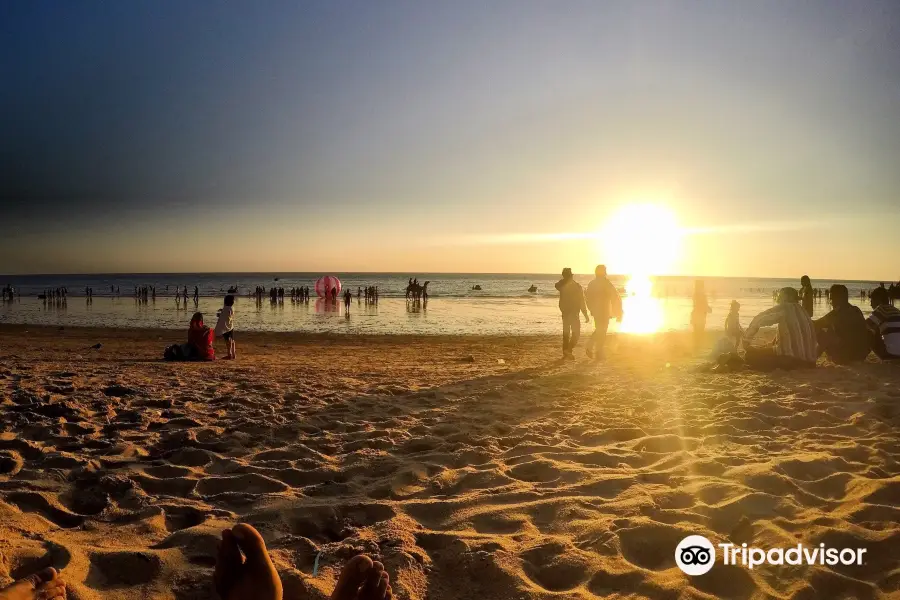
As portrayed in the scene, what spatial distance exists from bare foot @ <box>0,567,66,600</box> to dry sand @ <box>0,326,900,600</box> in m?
0.19

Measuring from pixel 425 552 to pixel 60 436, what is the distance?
4.12 m

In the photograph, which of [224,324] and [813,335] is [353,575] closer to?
[813,335]

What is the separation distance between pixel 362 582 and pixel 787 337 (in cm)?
912

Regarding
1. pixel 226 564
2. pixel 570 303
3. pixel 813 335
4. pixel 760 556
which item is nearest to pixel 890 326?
pixel 813 335

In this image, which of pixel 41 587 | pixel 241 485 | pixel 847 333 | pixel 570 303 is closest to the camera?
pixel 41 587

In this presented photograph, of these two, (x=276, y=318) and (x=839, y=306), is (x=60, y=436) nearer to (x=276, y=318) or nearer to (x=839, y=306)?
(x=839, y=306)

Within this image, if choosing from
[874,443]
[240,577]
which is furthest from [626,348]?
[240,577]

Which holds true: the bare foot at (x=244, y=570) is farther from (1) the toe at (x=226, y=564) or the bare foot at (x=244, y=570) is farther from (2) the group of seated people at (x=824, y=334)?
(2) the group of seated people at (x=824, y=334)

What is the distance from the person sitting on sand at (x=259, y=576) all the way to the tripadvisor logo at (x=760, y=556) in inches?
69.2

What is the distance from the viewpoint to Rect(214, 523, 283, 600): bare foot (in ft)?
8.00

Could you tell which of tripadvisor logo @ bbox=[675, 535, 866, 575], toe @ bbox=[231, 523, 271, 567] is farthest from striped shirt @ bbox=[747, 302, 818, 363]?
toe @ bbox=[231, 523, 271, 567]

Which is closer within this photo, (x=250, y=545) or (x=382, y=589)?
(x=382, y=589)

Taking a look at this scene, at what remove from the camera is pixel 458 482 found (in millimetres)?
4277

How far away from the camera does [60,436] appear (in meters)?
5.14
